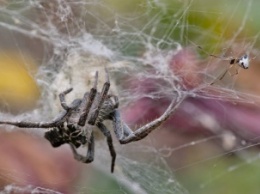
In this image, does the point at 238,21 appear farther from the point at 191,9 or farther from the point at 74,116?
the point at 74,116

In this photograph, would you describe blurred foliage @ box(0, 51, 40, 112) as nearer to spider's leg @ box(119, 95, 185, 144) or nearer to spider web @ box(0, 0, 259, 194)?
spider web @ box(0, 0, 259, 194)

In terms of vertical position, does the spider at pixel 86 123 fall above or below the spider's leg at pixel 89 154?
above

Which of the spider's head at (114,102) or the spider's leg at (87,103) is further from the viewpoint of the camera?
the spider's head at (114,102)

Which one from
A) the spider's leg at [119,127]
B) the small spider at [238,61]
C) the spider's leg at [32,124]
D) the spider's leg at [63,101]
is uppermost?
the small spider at [238,61]

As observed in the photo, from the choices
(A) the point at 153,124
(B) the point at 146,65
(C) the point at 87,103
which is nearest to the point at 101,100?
(C) the point at 87,103

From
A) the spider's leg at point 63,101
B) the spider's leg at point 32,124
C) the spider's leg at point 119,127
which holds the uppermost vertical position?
the spider's leg at point 63,101

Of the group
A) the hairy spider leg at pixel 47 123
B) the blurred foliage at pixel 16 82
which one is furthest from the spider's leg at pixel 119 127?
the blurred foliage at pixel 16 82

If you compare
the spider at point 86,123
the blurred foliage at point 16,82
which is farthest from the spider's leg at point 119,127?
the blurred foliage at point 16,82

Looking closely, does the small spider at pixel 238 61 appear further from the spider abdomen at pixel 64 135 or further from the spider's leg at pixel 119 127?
the spider abdomen at pixel 64 135

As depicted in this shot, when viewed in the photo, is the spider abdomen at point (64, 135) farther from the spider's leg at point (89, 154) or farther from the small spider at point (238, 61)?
the small spider at point (238, 61)
